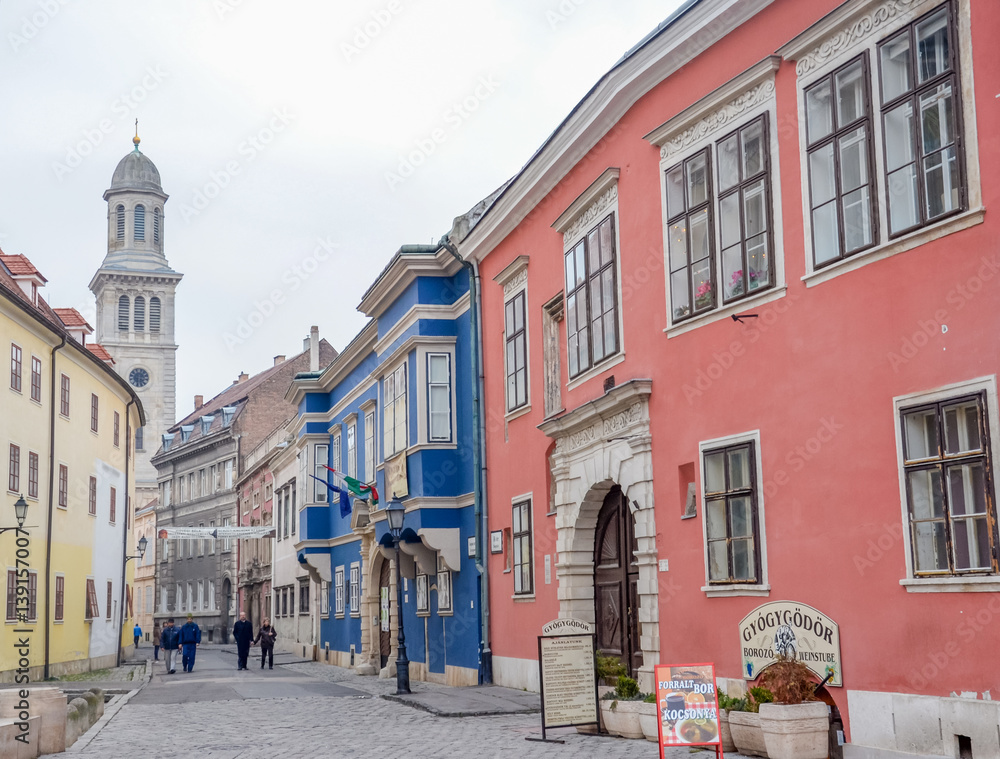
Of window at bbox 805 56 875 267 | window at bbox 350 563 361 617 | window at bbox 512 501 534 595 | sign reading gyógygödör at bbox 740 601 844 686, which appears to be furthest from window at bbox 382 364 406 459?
window at bbox 805 56 875 267

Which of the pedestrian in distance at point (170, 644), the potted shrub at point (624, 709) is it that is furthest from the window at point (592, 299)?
the pedestrian in distance at point (170, 644)

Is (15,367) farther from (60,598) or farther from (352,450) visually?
(352,450)

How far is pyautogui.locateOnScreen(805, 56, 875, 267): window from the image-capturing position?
460 inches

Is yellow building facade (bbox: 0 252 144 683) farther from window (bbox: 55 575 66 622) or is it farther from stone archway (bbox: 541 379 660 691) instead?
stone archway (bbox: 541 379 660 691)

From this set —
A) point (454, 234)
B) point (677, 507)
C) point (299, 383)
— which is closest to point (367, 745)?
point (677, 507)

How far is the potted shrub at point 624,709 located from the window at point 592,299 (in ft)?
16.1

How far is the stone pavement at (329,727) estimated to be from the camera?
13.7 meters

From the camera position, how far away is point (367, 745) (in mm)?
14641

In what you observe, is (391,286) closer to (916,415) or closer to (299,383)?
(299,383)

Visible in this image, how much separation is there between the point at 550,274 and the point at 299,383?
20.5 metres

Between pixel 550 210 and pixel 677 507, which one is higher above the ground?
pixel 550 210

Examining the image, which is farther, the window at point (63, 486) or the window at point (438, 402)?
the window at point (63, 486)

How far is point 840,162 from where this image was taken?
12031mm

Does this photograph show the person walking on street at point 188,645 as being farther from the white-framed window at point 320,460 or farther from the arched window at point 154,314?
the arched window at point 154,314
